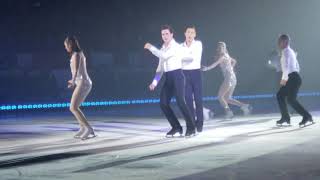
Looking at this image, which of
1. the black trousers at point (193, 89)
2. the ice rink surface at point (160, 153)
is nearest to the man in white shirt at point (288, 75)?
the ice rink surface at point (160, 153)

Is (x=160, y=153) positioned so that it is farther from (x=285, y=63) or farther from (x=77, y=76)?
(x=285, y=63)

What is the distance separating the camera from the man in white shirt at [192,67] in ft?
32.9

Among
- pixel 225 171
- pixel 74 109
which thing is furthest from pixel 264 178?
pixel 74 109

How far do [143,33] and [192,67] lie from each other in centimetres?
1715

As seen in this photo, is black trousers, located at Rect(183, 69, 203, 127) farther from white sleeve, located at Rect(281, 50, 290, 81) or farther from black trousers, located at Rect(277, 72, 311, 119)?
black trousers, located at Rect(277, 72, 311, 119)

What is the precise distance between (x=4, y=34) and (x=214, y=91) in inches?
335

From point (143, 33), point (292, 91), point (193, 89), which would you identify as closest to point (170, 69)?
point (193, 89)

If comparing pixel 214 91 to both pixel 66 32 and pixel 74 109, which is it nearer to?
pixel 66 32

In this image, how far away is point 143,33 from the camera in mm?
27141

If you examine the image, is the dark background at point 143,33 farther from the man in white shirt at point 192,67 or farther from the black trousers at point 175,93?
the black trousers at point 175,93

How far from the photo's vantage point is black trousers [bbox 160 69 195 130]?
9672mm

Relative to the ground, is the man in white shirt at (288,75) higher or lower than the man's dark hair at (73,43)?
lower

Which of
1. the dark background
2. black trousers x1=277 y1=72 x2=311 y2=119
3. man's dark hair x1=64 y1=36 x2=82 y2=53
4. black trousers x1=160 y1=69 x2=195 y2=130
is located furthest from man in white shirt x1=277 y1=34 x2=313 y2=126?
the dark background

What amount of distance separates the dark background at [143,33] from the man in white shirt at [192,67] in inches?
447
